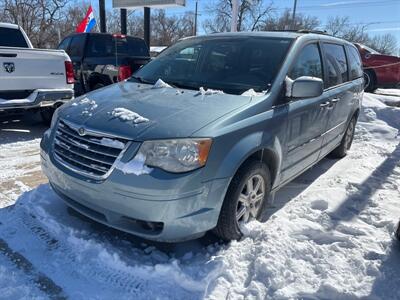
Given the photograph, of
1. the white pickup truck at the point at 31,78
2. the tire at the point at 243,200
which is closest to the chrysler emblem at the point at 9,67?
the white pickup truck at the point at 31,78

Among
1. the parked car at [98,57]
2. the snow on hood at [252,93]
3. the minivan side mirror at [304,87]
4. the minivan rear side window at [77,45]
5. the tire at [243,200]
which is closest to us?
the tire at [243,200]

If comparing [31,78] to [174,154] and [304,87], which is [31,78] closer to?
[174,154]

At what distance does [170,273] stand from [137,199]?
613 mm

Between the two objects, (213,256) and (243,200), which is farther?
(243,200)

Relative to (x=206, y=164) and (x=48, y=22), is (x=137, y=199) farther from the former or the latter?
(x=48, y=22)

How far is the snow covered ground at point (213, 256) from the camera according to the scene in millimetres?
2598

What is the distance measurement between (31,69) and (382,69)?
1207 centimetres

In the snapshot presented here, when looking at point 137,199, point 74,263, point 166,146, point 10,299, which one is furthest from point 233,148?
point 10,299

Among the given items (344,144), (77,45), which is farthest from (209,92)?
(77,45)

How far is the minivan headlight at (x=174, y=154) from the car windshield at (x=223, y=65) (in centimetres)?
95

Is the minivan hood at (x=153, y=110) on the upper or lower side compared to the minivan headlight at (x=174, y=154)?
upper

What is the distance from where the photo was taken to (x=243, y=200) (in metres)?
3.14

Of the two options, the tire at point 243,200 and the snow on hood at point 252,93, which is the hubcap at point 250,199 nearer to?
the tire at point 243,200

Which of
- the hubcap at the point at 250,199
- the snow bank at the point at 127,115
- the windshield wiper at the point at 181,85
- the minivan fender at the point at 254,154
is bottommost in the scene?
the hubcap at the point at 250,199
